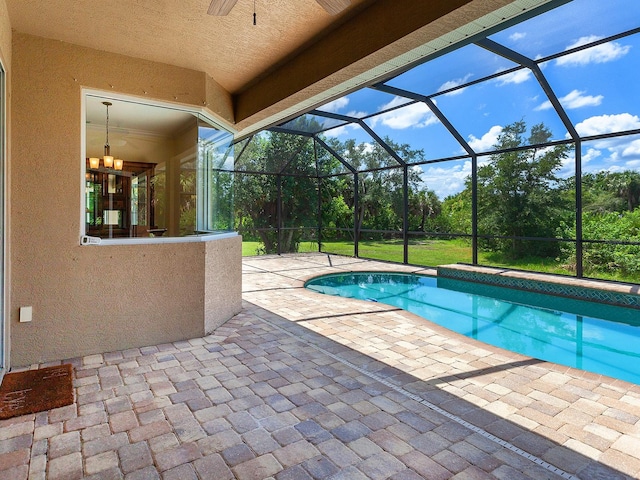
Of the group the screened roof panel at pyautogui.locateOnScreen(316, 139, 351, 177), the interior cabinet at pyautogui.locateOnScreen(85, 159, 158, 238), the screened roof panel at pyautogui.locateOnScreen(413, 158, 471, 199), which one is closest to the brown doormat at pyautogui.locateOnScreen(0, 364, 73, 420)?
the interior cabinet at pyautogui.locateOnScreen(85, 159, 158, 238)

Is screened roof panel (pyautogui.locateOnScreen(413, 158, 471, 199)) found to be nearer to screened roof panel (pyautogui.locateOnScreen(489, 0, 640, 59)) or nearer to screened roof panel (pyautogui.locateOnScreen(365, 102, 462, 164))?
screened roof panel (pyautogui.locateOnScreen(365, 102, 462, 164))

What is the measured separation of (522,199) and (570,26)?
7.34 meters

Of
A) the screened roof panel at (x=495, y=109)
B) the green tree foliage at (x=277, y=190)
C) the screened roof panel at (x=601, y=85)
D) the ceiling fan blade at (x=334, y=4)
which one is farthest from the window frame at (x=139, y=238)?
the green tree foliage at (x=277, y=190)

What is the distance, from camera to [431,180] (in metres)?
13.5

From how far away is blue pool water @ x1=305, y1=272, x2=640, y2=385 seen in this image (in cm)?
436

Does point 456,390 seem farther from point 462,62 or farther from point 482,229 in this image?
point 482,229

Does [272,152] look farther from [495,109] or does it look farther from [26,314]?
[26,314]

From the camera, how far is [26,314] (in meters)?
3.13

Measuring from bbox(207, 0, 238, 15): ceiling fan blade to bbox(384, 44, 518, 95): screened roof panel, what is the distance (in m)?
3.78

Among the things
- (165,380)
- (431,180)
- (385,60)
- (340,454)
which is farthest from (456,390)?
(431,180)

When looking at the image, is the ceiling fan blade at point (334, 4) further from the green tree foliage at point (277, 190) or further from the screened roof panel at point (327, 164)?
the screened roof panel at point (327, 164)

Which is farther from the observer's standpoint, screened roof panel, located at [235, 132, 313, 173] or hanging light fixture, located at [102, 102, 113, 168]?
screened roof panel, located at [235, 132, 313, 173]

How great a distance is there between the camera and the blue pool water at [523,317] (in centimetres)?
436

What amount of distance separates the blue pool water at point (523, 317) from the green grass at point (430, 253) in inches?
109
